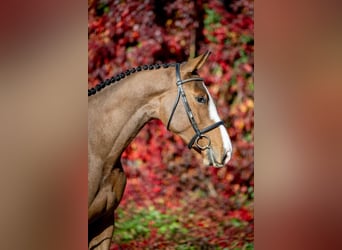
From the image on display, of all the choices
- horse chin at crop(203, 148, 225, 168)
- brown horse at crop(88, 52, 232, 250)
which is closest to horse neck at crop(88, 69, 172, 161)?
brown horse at crop(88, 52, 232, 250)

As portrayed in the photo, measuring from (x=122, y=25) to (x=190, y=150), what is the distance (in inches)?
29.2

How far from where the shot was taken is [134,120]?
7.53 feet

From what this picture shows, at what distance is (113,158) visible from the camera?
2.30 meters

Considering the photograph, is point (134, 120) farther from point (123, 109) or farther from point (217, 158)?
point (217, 158)

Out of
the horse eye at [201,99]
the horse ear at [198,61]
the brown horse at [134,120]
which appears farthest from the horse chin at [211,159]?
the horse ear at [198,61]

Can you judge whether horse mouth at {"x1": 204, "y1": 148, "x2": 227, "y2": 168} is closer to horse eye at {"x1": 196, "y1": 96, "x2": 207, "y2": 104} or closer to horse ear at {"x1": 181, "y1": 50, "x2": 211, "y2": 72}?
horse eye at {"x1": 196, "y1": 96, "x2": 207, "y2": 104}

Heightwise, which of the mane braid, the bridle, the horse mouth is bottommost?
the horse mouth

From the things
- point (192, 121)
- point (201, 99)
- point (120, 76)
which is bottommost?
point (192, 121)

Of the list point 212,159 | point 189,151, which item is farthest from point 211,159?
point 189,151

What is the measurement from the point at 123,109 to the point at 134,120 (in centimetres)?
9

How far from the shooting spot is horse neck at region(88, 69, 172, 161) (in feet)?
7.48

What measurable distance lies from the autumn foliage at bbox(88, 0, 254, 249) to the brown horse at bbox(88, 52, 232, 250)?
0.05 m

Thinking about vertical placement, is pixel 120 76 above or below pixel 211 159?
above
